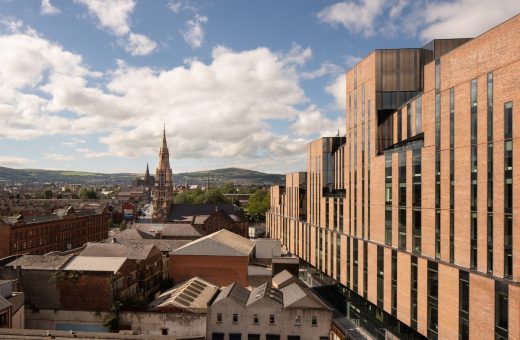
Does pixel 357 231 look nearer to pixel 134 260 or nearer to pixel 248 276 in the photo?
pixel 248 276

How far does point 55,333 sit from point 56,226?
5534 centimetres

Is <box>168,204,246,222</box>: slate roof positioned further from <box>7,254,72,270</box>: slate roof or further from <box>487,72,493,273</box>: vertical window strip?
<box>487,72,493,273</box>: vertical window strip

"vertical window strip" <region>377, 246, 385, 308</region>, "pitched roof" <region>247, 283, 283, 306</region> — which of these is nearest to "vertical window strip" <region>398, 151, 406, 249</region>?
"vertical window strip" <region>377, 246, 385, 308</region>

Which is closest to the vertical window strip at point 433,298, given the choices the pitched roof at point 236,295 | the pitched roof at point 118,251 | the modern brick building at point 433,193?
the modern brick building at point 433,193

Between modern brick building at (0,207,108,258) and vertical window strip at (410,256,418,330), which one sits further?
modern brick building at (0,207,108,258)

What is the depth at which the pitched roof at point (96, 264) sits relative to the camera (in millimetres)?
38156

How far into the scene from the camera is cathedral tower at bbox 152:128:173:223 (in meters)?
94.1

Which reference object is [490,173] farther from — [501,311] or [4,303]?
[4,303]

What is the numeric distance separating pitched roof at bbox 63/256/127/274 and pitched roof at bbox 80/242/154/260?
3.02 m

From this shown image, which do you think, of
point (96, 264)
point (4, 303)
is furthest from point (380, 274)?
point (4, 303)

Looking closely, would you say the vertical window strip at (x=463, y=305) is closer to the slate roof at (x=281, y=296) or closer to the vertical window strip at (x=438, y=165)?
the vertical window strip at (x=438, y=165)

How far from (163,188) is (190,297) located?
62.3 meters

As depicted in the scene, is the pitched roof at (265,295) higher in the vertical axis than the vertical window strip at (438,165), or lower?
lower

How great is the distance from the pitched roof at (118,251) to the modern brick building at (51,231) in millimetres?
28261
